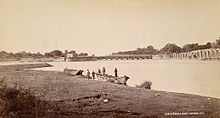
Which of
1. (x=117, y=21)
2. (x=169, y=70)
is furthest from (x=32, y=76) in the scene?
(x=169, y=70)

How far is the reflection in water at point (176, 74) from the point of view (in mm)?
2070

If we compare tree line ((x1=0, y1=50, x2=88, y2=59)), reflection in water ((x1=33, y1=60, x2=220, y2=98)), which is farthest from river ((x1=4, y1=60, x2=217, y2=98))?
tree line ((x1=0, y1=50, x2=88, y2=59))

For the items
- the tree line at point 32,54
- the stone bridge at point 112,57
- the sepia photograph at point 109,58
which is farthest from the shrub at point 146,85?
the tree line at point 32,54

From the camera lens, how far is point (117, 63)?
2.04 m

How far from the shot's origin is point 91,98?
199 centimetres

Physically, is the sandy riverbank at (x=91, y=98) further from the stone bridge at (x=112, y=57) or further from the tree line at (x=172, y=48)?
the tree line at (x=172, y=48)

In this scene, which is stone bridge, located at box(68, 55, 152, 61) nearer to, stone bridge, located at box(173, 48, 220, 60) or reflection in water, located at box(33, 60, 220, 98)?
reflection in water, located at box(33, 60, 220, 98)

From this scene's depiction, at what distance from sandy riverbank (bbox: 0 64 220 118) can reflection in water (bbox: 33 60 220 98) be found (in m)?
0.05

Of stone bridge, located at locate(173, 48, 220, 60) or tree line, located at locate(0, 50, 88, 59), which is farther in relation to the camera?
stone bridge, located at locate(173, 48, 220, 60)

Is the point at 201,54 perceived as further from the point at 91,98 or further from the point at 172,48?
the point at 91,98

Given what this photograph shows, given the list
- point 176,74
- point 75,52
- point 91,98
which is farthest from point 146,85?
point 75,52

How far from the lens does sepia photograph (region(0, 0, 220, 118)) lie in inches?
76.2

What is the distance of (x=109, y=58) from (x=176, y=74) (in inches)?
15.7

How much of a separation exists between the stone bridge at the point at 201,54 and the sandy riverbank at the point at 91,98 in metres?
0.22
